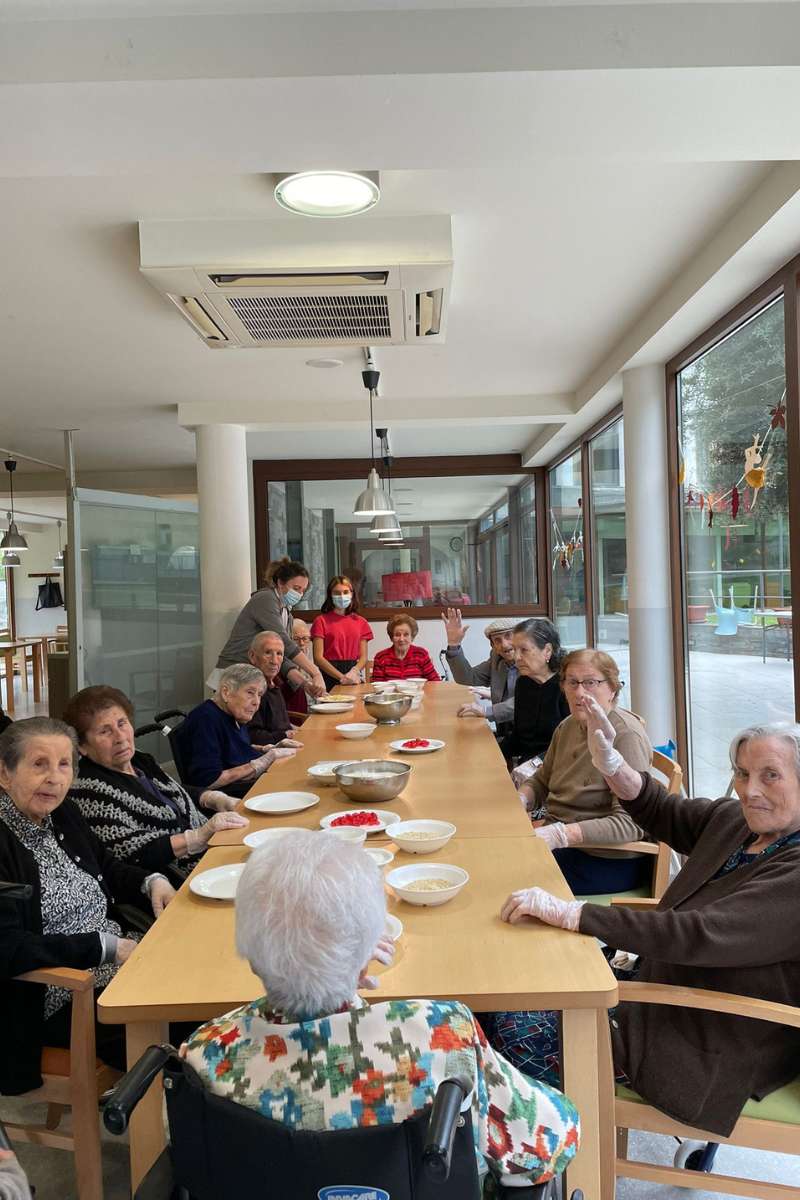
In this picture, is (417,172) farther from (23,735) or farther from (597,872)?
(597,872)

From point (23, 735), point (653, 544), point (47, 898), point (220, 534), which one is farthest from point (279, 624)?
point (47, 898)

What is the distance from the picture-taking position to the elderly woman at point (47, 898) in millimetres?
1650

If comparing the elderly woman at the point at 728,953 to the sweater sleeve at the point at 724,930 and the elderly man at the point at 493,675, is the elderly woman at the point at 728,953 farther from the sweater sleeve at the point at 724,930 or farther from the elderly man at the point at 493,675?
the elderly man at the point at 493,675

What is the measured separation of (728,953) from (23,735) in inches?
62.5

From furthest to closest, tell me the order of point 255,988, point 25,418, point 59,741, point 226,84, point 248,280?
point 25,418, point 248,280, point 59,741, point 226,84, point 255,988

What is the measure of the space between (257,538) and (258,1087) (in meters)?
7.28

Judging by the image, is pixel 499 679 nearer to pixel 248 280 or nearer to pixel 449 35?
pixel 248 280

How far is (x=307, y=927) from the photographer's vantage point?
3.42ft

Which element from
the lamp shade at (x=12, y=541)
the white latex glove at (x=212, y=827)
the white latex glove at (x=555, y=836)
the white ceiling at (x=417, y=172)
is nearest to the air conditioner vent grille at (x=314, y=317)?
the white ceiling at (x=417, y=172)

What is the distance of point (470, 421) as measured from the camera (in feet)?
19.3

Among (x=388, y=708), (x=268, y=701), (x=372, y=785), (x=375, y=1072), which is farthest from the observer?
(x=268, y=701)

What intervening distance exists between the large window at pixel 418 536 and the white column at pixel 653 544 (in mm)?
3737

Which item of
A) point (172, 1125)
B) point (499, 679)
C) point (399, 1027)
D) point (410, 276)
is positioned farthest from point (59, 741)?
point (499, 679)

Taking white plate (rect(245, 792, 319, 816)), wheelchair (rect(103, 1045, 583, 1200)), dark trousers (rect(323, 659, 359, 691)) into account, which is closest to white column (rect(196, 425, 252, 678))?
dark trousers (rect(323, 659, 359, 691))
